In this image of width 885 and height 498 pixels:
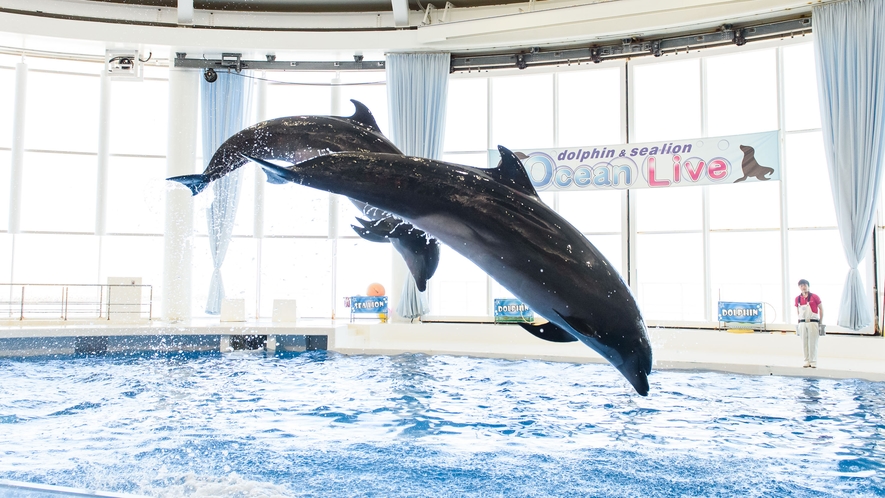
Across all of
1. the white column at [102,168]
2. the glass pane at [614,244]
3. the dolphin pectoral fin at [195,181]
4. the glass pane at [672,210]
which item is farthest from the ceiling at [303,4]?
the glass pane at [672,210]

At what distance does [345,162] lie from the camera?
2.66m

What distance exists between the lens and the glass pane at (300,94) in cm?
1400

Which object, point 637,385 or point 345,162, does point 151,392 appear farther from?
point 637,385

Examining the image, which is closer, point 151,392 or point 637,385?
point 637,385

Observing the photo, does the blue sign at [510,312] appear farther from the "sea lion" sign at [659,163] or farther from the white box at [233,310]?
the white box at [233,310]

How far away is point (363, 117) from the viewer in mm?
3326

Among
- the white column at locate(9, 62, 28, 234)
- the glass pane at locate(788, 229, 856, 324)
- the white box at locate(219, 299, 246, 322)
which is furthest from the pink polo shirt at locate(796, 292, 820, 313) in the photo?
the glass pane at locate(788, 229, 856, 324)

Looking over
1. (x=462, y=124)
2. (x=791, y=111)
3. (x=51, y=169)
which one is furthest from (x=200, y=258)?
(x=791, y=111)

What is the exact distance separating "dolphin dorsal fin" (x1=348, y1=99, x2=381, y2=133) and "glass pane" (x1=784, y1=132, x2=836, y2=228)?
95.5 ft

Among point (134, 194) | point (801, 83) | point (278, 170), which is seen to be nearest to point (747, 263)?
point (801, 83)

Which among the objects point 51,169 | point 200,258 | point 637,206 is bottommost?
point 200,258

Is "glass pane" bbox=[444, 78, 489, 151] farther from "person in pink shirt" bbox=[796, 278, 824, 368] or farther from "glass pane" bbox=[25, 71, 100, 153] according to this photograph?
"person in pink shirt" bbox=[796, 278, 824, 368]

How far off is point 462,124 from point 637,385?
30.4 metres

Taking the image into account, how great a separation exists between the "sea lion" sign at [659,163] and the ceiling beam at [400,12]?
3.37 m
